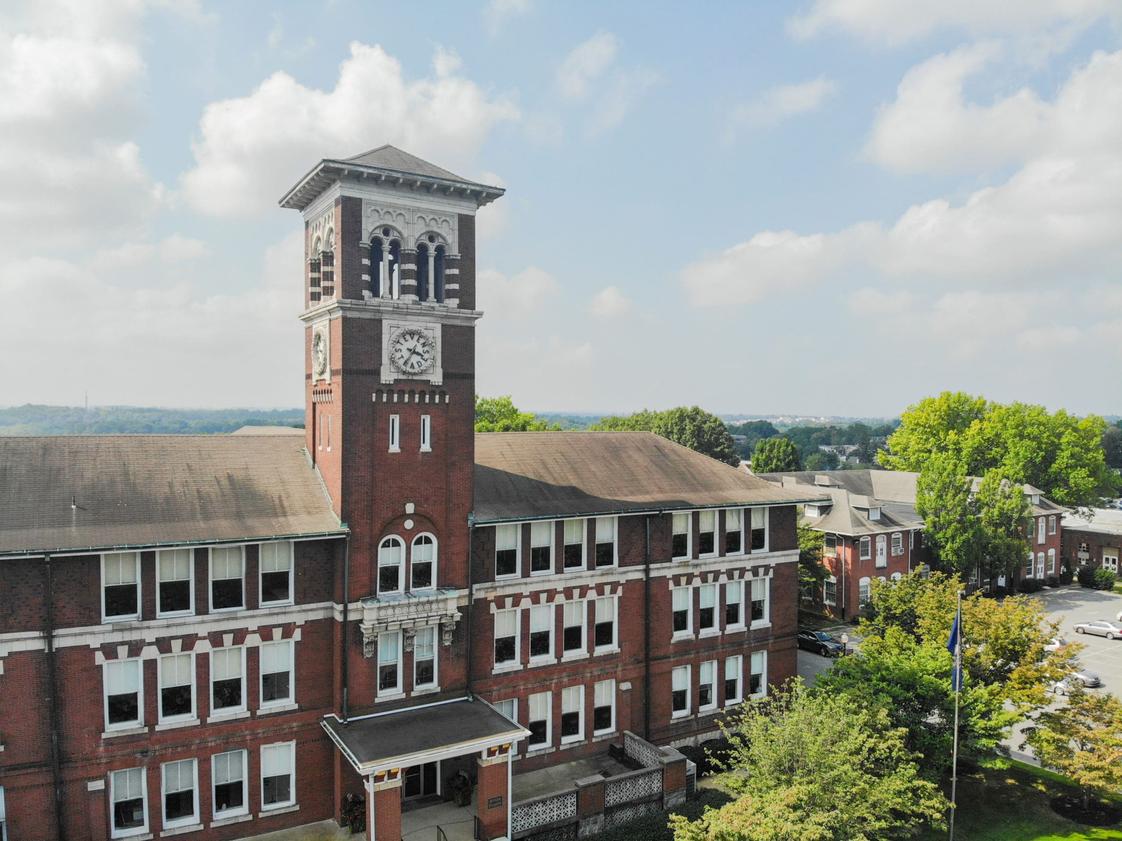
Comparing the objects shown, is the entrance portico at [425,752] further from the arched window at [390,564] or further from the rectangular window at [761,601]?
the rectangular window at [761,601]

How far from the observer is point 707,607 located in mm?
37125

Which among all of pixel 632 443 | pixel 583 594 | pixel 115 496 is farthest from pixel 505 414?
pixel 115 496

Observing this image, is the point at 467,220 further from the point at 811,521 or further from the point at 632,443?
the point at 811,521

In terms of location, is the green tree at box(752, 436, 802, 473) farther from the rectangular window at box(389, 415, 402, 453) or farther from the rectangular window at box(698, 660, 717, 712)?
the rectangular window at box(389, 415, 402, 453)

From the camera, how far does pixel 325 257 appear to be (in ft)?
99.3

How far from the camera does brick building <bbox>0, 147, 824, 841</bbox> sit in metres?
25.2

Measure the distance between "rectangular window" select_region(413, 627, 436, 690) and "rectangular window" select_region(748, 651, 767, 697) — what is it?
16.5 m

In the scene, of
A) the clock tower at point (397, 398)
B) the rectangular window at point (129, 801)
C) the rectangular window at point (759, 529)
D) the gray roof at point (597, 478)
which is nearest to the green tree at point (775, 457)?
the gray roof at point (597, 478)

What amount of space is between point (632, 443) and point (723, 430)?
66441 millimetres

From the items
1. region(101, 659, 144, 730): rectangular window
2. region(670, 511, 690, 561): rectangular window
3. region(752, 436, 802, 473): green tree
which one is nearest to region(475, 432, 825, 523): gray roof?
region(670, 511, 690, 561): rectangular window

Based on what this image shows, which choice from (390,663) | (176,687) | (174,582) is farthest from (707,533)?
(176,687)

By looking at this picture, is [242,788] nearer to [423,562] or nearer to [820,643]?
[423,562]

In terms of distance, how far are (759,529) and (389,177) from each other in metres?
23.3

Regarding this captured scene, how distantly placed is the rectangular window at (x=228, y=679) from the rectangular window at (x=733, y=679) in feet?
70.5
